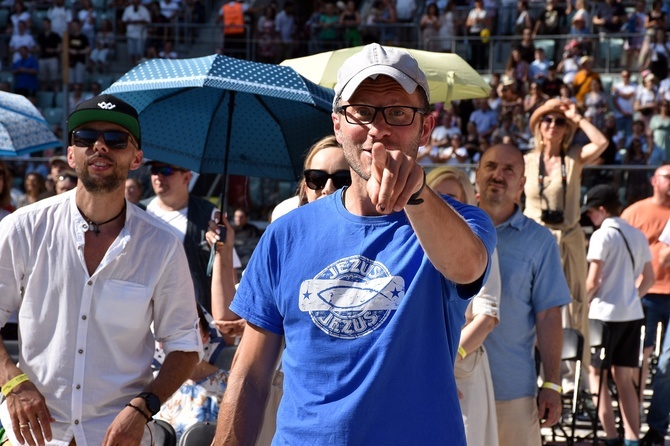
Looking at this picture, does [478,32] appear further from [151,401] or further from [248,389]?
[248,389]

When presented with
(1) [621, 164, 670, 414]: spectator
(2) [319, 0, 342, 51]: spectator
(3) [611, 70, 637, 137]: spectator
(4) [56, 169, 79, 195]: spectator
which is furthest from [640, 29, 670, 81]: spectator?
(4) [56, 169, 79, 195]: spectator

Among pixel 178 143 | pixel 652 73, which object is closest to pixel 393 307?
pixel 178 143

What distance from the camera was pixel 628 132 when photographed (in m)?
17.2

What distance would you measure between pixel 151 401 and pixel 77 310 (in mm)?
396

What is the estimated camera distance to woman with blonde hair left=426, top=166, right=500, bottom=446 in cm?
455

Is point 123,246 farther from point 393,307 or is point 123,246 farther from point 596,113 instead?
point 596,113

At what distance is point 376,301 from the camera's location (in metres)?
2.60

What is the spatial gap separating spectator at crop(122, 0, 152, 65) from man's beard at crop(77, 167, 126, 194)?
60.4 ft

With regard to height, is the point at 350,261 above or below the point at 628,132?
above

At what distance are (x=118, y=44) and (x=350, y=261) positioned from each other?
66.8ft

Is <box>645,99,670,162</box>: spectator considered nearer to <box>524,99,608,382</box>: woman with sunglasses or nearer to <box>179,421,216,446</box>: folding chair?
<box>524,99,608,382</box>: woman with sunglasses

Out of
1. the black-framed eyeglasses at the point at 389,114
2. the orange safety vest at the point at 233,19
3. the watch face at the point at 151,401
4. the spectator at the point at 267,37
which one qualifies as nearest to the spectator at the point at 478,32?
the spectator at the point at 267,37

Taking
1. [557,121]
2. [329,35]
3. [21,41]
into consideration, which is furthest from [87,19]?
[557,121]

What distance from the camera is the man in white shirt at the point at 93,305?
364cm
